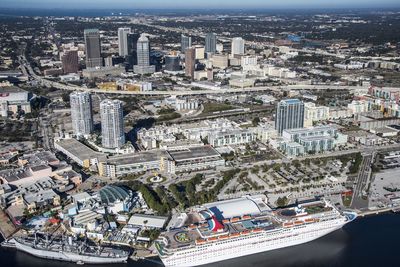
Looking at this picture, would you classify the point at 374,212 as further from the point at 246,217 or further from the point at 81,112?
the point at 81,112

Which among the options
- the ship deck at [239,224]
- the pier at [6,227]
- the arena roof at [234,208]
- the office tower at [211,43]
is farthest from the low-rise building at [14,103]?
the office tower at [211,43]

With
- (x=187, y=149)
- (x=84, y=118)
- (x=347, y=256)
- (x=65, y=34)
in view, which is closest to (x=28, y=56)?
(x=65, y=34)

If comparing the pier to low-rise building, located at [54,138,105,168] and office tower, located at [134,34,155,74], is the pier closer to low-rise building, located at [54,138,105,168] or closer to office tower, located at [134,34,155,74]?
low-rise building, located at [54,138,105,168]

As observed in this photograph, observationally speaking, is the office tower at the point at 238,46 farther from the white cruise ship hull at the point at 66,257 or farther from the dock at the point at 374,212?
the white cruise ship hull at the point at 66,257

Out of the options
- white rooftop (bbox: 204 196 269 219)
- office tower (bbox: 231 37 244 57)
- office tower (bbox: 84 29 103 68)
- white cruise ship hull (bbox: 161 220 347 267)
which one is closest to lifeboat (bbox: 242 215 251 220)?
white rooftop (bbox: 204 196 269 219)

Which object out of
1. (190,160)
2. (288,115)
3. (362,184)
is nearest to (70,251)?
(190,160)
